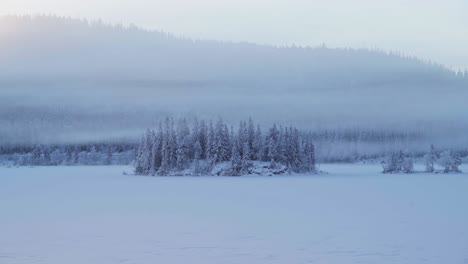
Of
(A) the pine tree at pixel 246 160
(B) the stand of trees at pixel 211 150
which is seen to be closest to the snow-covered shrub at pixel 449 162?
(B) the stand of trees at pixel 211 150

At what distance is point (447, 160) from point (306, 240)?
144172mm

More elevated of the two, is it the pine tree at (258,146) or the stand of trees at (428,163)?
the pine tree at (258,146)

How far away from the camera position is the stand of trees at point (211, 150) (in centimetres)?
14325

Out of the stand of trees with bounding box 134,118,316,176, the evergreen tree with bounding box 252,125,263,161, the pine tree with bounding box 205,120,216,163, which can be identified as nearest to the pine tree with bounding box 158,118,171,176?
the stand of trees with bounding box 134,118,316,176

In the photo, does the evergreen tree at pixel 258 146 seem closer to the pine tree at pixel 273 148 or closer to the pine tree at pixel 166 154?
the pine tree at pixel 273 148

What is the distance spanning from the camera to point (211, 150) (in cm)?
14325

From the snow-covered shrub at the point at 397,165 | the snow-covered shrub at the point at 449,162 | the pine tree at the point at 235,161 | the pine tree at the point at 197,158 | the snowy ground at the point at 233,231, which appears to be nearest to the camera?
the snowy ground at the point at 233,231

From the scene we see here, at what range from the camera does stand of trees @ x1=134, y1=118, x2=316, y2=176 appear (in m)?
143

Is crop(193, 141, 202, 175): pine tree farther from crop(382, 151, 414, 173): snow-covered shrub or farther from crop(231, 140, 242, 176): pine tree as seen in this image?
crop(382, 151, 414, 173): snow-covered shrub

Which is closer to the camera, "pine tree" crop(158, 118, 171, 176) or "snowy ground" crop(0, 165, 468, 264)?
"snowy ground" crop(0, 165, 468, 264)

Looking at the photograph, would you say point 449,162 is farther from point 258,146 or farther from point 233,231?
point 233,231

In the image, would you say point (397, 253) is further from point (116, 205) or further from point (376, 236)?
point (116, 205)

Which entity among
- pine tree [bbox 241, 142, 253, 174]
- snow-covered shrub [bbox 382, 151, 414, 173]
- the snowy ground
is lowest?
snow-covered shrub [bbox 382, 151, 414, 173]

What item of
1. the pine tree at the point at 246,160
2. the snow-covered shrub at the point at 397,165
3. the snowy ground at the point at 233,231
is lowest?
the snow-covered shrub at the point at 397,165
